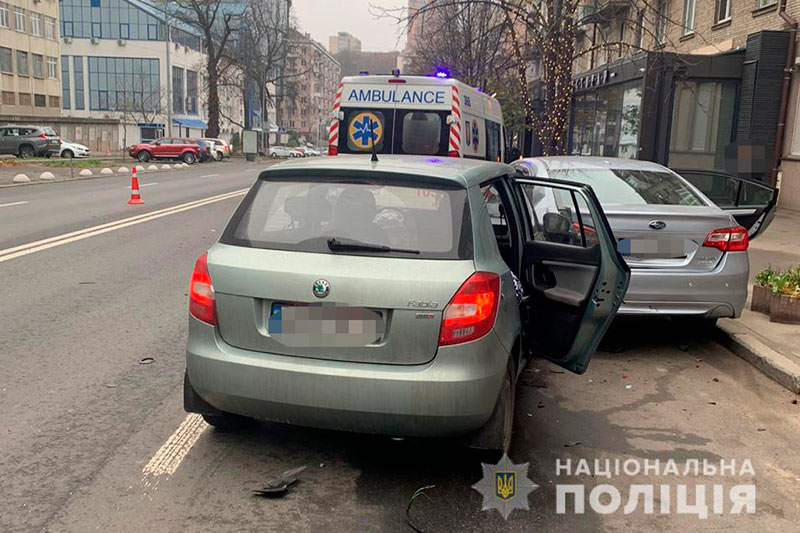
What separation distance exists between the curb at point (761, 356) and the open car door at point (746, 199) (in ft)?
3.55

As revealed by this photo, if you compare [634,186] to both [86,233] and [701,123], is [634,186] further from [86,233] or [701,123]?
[701,123]

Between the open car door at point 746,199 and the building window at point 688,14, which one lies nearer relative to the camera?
the open car door at point 746,199

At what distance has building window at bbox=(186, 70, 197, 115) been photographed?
86.8 metres

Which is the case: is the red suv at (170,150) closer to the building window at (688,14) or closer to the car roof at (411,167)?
the building window at (688,14)

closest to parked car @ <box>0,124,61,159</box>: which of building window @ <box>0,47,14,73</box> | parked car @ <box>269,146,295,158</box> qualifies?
building window @ <box>0,47,14,73</box>

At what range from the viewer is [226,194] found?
21.9 meters

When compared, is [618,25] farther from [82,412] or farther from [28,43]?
[28,43]

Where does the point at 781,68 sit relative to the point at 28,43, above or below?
below

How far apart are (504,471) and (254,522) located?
52.2 inches

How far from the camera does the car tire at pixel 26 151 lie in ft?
131

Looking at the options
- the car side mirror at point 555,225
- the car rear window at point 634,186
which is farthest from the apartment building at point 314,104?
the car side mirror at point 555,225

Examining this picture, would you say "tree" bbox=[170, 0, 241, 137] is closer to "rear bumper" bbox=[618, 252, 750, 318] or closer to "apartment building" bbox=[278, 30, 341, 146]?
"rear bumper" bbox=[618, 252, 750, 318]

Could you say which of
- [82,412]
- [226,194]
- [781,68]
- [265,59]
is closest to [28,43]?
[265,59]

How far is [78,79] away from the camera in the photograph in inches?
3179
